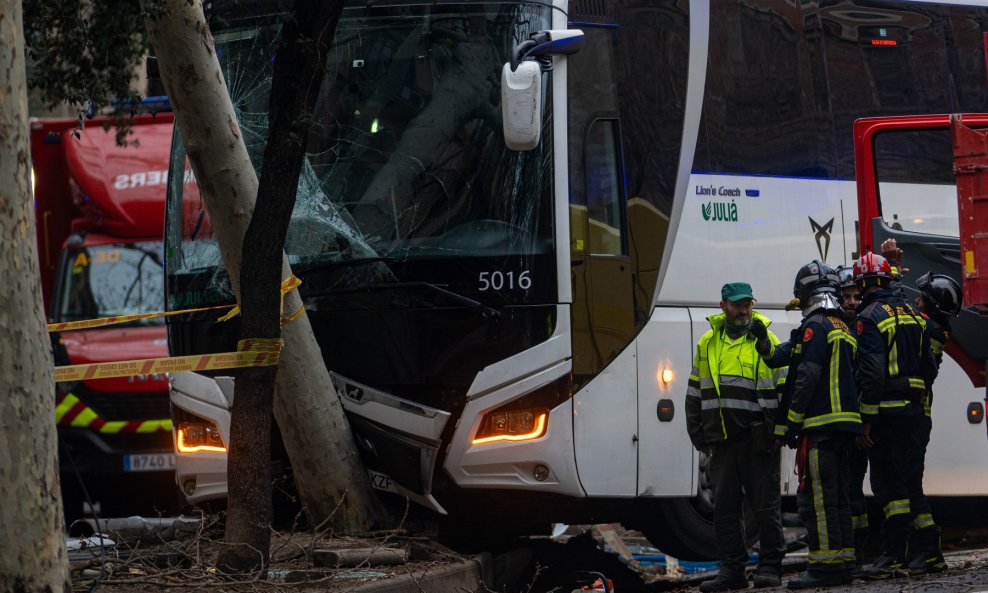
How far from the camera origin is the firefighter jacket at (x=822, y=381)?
28.5ft

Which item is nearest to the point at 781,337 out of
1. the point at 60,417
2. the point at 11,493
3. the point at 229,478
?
the point at 229,478

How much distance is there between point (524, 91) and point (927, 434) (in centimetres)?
324

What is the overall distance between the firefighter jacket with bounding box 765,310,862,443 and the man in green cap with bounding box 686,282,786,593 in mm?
170

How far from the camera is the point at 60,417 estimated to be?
13.9 meters

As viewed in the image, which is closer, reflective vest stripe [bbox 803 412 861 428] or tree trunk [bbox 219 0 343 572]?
tree trunk [bbox 219 0 343 572]

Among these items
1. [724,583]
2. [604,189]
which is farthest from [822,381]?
[604,189]

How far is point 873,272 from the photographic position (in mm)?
9141

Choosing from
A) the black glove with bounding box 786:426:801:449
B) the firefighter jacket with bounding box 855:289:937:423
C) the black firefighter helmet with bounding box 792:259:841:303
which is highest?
the black firefighter helmet with bounding box 792:259:841:303

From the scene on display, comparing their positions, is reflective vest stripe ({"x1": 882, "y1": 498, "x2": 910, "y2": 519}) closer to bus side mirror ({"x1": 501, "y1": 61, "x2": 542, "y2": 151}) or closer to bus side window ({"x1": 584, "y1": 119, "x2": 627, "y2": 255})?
bus side window ({"x1": 584, "y1": 119, "x2": 627, "y2": 255})

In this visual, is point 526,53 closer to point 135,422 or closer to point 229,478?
point 229,478

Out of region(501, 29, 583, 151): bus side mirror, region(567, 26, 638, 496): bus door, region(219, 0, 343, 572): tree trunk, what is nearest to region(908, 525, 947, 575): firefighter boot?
region(567, 26, 638, 496): bus door

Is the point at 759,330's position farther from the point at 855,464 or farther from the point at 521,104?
the point at 521,104

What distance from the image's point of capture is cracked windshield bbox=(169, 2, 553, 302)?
28.2ft

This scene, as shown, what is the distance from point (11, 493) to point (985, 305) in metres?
5.70
